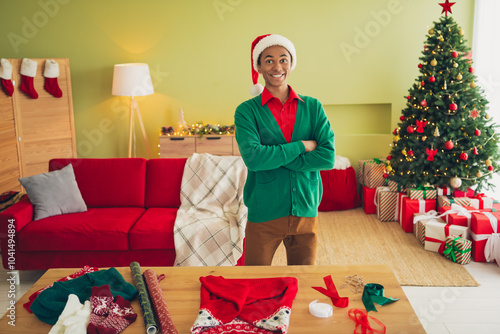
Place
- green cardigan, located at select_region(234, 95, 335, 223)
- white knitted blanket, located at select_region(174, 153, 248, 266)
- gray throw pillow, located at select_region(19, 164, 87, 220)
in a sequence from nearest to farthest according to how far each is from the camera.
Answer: green cardigan, located at select_region(234, 95, 335, 223), white knitted blanket, located at select_region(174, 153, 248, 266), gray throw pillow, located at select_region(19, 164, 87, 220)

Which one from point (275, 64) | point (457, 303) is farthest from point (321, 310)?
point (457, 303)

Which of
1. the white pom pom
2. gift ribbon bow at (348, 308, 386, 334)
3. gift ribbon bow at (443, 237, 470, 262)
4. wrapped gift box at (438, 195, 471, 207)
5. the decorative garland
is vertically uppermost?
the white pom pom

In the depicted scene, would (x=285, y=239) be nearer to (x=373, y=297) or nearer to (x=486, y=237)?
(x=373, y=297)

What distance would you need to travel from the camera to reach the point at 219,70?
565 cm

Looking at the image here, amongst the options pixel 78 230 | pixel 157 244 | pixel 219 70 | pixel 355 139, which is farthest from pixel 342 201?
pixel 78 230

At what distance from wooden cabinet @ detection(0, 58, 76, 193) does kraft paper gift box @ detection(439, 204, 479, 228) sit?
4.17m

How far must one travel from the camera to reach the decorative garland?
17.9 feet

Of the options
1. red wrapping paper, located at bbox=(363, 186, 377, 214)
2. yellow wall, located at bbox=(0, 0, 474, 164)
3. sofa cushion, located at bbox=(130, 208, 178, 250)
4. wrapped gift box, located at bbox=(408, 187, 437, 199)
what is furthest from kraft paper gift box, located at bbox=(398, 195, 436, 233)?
sofa cushion, located at bbox=(130, 208, 178, 250)

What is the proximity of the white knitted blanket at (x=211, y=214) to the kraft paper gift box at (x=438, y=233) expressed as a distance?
1612 millimetres

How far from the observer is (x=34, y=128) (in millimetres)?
5430

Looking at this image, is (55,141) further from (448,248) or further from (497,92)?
(497,92)

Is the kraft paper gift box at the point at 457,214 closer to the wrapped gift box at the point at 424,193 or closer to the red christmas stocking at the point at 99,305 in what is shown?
the wrapped gift box at the point at 424,193

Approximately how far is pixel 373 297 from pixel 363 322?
0.16m

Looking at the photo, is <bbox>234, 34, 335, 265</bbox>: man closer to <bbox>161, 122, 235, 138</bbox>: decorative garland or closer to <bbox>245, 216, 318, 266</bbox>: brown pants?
<bbox>245, 216, 318, 266</bbox>: brown pants
